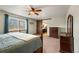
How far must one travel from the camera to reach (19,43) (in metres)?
1.51

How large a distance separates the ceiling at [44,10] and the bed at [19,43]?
0.33 metres

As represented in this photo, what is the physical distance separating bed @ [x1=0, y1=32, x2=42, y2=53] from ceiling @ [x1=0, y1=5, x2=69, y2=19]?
0.33m

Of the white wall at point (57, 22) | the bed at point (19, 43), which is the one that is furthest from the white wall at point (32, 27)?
the white wall at point (57, 22)

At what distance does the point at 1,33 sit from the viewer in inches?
58.5

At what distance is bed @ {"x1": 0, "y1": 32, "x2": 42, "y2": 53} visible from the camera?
4.66ft

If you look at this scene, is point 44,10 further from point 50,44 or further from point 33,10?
point 50,44

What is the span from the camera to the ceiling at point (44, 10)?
1510 millimetres

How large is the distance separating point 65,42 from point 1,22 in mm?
1246

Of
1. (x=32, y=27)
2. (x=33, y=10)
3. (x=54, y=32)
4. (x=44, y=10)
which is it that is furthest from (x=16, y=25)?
(x=54, y=32)

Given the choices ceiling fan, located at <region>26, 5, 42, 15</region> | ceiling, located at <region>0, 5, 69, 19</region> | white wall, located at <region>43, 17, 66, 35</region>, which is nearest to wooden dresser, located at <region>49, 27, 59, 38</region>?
white wall, located at <region>43, 17, 66, 35</region>
